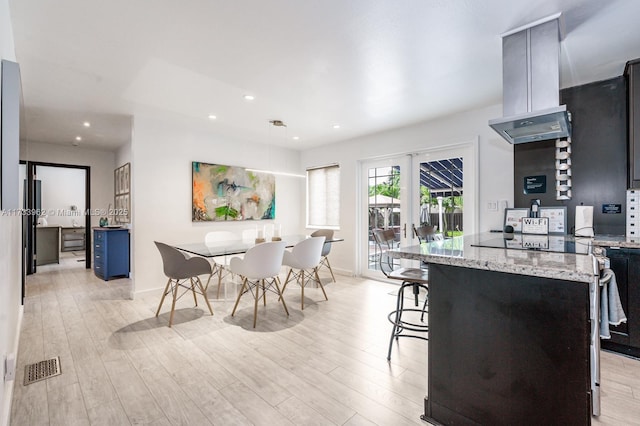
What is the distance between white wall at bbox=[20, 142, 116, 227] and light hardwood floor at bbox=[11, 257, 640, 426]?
3113mm

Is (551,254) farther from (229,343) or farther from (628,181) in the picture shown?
(229,343)

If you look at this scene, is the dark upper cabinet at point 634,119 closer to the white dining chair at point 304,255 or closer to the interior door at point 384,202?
the interior door at point 384,202

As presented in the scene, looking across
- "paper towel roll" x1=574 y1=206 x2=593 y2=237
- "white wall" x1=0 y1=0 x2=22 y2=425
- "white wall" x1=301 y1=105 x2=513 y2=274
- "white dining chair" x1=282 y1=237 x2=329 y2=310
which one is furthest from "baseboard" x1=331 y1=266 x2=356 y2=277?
"white wall" x1=0 y1=0 x2=22 y2=425

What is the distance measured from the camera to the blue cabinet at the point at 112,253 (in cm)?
495

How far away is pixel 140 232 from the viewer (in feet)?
13.3

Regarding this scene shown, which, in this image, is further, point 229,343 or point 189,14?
point 229,343

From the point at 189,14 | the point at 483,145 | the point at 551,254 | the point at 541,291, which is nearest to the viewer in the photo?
the point at 541,291

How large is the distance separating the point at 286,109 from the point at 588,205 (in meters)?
3.38

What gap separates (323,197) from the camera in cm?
580

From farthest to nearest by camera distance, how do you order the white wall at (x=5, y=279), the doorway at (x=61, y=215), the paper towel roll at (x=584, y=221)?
1. the doorway at (x=61, y=215)
2. the paper towel roll at (x=584, y=221)
3. the white wall at (x=5, y=279)

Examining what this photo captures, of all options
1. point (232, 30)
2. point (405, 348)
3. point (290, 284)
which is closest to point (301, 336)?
point (405, 348)

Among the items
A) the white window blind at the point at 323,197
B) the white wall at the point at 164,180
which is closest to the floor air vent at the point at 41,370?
the white wall at the point at 164,180

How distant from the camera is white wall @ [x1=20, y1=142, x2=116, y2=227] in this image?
18.1ft

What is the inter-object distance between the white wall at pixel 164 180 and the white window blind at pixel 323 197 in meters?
1.55
